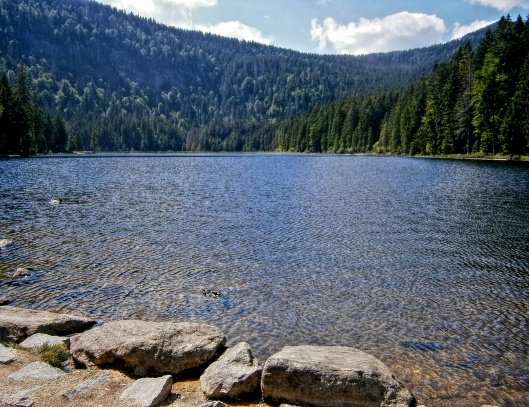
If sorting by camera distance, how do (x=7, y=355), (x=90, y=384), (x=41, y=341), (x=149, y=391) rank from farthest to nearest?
(x=41, y=341)
(x=7, y=355)
(x=90, y=384)
(x=149, y=391)

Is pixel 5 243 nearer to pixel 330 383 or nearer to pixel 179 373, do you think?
pixel 179 373

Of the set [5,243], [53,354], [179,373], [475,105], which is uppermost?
[475,105]

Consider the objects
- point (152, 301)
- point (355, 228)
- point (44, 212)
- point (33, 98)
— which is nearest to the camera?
point (152, 301)

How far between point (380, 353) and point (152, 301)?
7969 mm

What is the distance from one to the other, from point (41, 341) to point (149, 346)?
316cm

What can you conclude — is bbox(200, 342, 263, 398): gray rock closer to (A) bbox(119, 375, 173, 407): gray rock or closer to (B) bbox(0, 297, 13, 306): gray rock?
(A) bbox(119, 375, 173, 407): gray rock

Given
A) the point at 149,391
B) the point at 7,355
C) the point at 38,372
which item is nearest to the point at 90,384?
the point at 38,372

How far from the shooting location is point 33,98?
469ft

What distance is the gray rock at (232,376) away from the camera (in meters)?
8.73

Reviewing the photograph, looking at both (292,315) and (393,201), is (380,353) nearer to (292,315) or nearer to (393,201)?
(292,315)

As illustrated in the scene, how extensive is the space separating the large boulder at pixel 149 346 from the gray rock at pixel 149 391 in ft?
3.18

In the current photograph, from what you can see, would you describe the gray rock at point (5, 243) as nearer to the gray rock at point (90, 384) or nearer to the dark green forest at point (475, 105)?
the gray rock at point (90, 384)

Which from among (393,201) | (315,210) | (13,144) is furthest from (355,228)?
(13,144)

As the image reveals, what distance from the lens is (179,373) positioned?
9.72 m
